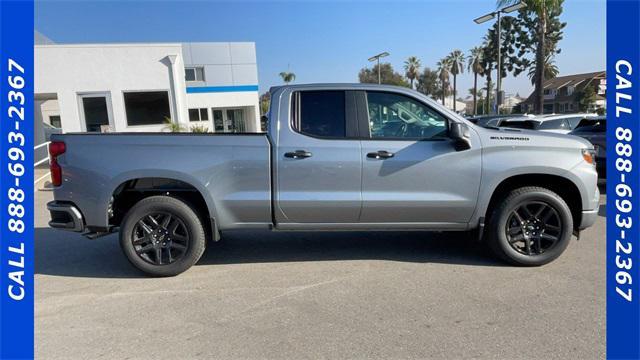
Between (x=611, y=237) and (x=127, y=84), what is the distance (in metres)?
15.6

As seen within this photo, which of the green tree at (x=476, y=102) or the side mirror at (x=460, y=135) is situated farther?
the green tree at (x=476, y=102)

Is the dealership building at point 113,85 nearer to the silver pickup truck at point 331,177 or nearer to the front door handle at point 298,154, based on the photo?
the silver pickup truck at point 331,177

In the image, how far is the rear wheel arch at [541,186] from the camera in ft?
14.2

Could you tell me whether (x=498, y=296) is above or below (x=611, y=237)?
below

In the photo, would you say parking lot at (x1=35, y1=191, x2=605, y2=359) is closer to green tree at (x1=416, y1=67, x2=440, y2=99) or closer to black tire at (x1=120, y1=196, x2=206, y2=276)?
black tire at (x1=120, y1=196, x2=206, y2=276)

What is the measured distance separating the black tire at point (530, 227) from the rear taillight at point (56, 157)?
4.51 metres

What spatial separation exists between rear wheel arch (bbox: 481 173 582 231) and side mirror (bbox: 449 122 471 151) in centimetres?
61

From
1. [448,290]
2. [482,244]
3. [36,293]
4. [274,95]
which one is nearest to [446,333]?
[448,290]

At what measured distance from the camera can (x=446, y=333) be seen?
119 inches

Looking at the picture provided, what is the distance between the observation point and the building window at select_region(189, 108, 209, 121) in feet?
84.8

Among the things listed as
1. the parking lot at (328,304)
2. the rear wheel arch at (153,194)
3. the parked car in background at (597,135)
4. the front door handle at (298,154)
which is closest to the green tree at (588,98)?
the parked car in background at (597,135)

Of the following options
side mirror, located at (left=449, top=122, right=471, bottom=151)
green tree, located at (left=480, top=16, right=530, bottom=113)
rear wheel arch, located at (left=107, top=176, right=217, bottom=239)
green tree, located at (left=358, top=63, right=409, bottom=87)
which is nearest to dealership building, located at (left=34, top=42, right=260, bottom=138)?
rear wheel arch, located at (left=107, top=176, right=217, bottom=239)

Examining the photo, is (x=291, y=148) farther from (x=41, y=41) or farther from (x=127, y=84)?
(x=41, y=41)

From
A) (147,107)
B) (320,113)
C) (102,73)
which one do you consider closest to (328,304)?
(320,113)
